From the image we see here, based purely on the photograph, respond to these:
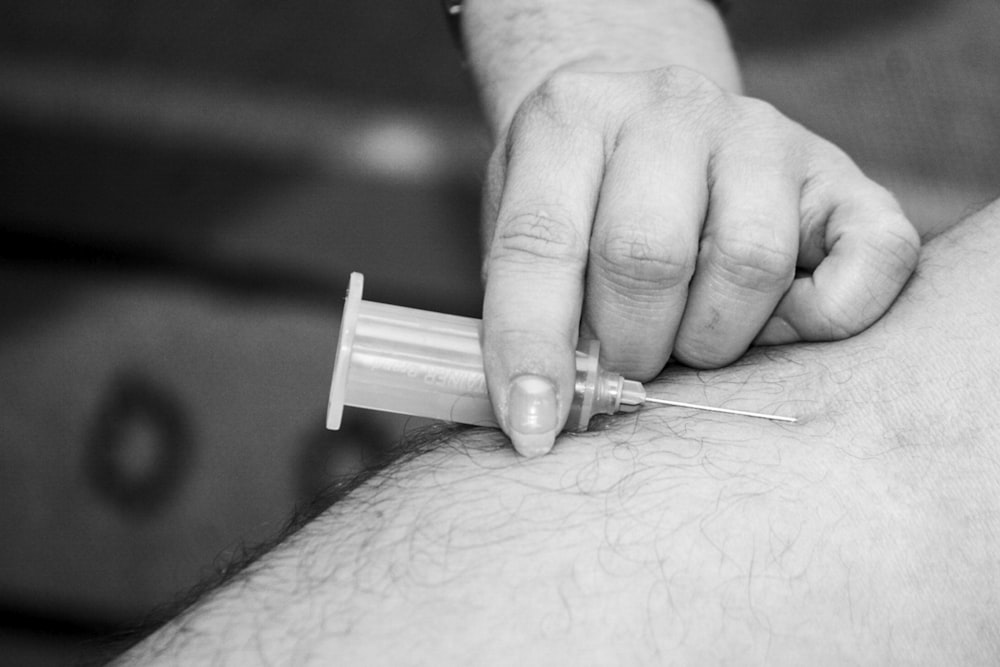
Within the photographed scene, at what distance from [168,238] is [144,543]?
0.49 metres

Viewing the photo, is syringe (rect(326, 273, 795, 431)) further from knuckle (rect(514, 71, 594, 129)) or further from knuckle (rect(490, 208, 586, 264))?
knuckle (rect(514, 71, 594, 129))

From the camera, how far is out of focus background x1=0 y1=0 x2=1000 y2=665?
1449mm

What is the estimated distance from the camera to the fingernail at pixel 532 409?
26.4 inches

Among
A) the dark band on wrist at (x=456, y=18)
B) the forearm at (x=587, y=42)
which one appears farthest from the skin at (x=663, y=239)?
the dark band on wrist at (x=456, y=18)

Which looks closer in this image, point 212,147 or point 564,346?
point 564,346

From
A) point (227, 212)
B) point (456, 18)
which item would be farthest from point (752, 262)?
point (227, 212)

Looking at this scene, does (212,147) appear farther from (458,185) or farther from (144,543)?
(144,543)

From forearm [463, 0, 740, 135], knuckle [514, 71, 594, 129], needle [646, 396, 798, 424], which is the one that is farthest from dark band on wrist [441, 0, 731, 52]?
needle [646, 396, 798, 424]

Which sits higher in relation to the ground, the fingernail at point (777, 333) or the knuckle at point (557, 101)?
the knuckle at point (557, 101)

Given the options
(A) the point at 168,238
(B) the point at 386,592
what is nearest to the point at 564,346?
(B) the point at 386,592

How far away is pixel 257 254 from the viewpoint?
1.54 metres

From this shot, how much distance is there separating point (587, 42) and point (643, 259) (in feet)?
1.90

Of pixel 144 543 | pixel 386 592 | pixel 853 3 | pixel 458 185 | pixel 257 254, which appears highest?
pixel 853 3

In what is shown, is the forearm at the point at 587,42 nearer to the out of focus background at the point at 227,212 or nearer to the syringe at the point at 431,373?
the out of focus background at the point at 227,212
